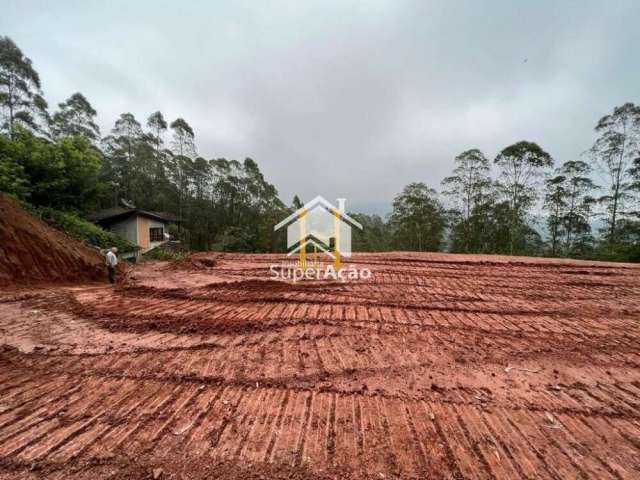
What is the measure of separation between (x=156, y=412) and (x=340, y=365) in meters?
1.92

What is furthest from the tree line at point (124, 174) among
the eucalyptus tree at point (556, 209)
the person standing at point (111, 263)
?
the eucalyptus tree at point (556, 209)

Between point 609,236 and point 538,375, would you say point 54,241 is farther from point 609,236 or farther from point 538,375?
point 609,236

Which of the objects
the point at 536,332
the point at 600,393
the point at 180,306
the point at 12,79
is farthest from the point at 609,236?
the point at 12,79

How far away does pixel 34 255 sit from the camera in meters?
6.93

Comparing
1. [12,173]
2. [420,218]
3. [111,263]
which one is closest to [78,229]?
[12,173]

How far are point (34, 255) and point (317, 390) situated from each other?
874cm

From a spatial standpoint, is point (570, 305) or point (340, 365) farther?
point (570, 305)

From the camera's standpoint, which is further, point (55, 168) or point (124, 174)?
point (124, 174)

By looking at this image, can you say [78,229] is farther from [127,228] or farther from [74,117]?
[74,117]

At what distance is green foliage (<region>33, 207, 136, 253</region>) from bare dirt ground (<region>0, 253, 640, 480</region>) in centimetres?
713

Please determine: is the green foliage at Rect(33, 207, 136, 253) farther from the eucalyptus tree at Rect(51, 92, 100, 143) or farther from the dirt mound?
the eucalyptus tree at Rect(51, 92, 100, 143)

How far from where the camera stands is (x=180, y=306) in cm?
537

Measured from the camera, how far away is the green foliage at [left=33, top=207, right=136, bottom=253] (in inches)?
436

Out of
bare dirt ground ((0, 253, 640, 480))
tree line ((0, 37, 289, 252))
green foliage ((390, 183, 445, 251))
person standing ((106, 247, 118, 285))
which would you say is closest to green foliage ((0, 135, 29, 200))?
tree line ((0, 37, 289, 252))
